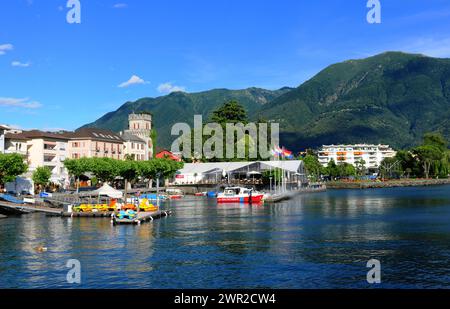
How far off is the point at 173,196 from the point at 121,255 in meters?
80.5

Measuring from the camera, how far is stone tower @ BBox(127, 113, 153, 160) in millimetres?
159625

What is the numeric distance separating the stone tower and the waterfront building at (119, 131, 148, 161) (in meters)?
6.26

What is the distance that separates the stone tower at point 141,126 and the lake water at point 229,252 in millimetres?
94847

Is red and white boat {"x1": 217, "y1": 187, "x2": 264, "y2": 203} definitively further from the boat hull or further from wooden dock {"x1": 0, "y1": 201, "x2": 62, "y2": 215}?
wooden dock {"x1": 0, "y1": 201, "x2": 62, "y2": 215}

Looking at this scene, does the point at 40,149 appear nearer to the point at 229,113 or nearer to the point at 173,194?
the point at 173,194

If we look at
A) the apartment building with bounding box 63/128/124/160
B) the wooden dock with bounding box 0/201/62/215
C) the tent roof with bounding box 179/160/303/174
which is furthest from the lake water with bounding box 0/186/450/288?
the tent roof with bounding box 179/160/303/174

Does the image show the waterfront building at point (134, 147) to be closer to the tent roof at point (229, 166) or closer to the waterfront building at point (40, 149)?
the tent roof at point (229, 166)

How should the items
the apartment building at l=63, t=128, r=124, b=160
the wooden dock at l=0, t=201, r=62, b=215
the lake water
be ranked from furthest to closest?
the apartment building at l=63, t=128, r=124, b=160 → the wooden dock at l=0, t=201, r=62, b=215 → the lake water

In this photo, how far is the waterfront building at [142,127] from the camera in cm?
15912

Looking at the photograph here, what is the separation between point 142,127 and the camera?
163375 mm

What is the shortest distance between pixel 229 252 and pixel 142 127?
126 metres

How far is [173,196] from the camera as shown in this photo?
11975cm

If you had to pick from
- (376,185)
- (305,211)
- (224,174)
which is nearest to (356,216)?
(305,211)

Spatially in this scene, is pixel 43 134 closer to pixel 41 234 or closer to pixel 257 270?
pixel 41 234
